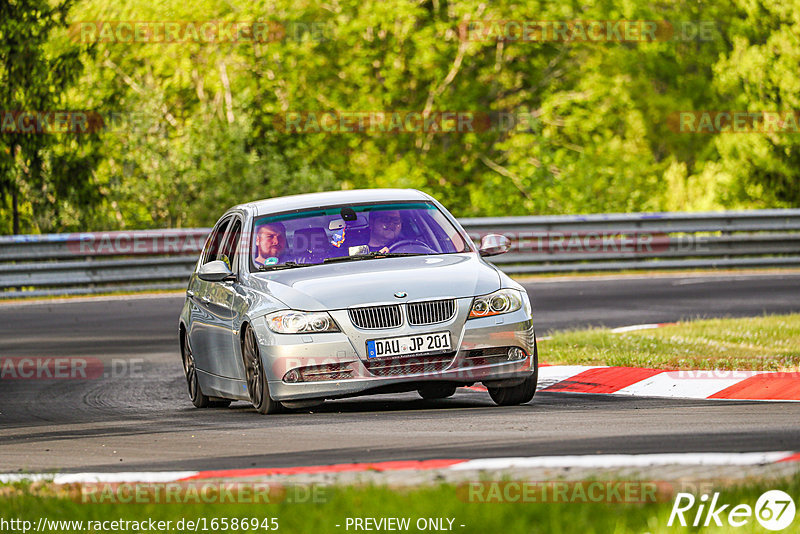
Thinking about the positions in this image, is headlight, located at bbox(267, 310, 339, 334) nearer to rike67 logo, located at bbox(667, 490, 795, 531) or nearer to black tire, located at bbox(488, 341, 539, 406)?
black tire, located at bbox(488, 341, 539, 406)

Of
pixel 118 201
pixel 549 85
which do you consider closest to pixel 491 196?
pixel 549 85

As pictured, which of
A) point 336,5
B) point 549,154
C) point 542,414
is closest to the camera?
point 542,414

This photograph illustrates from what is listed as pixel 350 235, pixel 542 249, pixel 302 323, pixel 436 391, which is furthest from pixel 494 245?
pixel 542 249

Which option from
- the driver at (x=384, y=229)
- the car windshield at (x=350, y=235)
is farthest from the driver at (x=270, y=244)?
the driver at (x=384, y=229)

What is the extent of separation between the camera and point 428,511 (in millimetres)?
5172

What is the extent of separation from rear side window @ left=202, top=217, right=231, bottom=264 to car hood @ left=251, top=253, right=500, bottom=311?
1667mm

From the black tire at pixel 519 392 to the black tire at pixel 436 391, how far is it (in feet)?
1.07

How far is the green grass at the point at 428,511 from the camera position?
16.0 ft

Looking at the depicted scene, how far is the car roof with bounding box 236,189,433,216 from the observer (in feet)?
35.8

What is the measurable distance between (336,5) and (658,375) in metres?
27.8

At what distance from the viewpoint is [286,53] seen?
35.6 metres

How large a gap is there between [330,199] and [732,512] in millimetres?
6419

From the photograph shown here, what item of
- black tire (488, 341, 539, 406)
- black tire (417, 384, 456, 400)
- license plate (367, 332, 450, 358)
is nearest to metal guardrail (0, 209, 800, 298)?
black tire (417, 384, 456, 400)

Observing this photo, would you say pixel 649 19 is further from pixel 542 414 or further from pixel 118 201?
pixel 542 414
